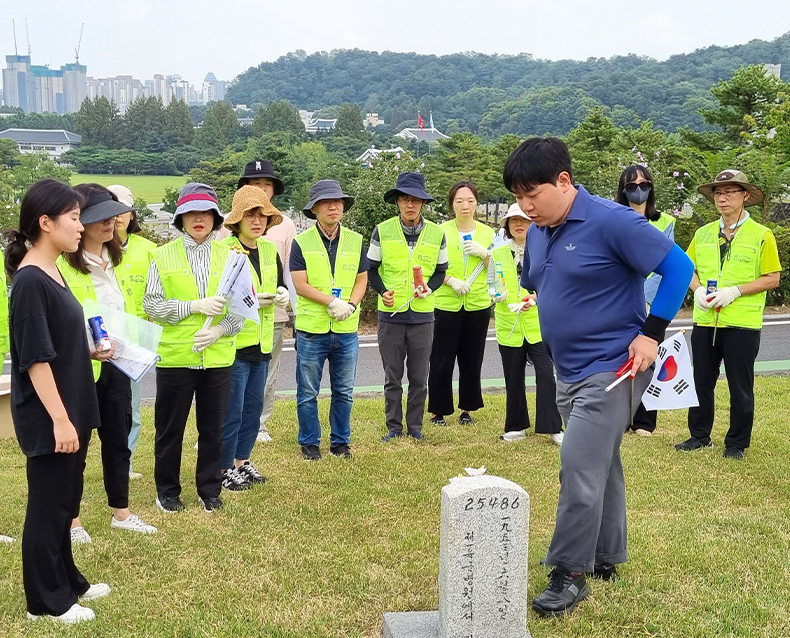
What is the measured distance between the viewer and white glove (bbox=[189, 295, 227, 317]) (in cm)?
550

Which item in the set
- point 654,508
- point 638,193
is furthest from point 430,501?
point 638,193

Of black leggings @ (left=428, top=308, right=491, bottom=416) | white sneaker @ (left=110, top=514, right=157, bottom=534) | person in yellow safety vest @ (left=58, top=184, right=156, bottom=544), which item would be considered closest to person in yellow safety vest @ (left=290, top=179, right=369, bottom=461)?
black leggings @ (left=428, top=308, right=491, bottom=416)

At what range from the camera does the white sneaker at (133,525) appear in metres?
5.37

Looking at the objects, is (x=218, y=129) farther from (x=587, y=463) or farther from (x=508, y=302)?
(x=587, y=463)

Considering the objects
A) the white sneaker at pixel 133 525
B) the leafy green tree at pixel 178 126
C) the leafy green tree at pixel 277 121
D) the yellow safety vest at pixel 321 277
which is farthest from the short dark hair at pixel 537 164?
the leafy green tree at pixel 178 126

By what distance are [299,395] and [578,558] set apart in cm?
333

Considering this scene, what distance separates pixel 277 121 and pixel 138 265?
101244 mm

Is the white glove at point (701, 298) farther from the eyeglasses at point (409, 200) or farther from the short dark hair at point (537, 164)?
the short dark hair at point (537, 164)

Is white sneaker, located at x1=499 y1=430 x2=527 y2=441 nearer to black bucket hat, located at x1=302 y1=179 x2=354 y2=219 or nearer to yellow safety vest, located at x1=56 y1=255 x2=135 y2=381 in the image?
black bucket hat, located at x1=302 y1=179 x2=354 y2=219

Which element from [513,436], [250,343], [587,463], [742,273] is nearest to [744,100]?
[742,273]

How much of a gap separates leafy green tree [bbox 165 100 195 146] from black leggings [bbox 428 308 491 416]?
4378 inches

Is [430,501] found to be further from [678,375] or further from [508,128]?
[508,128]

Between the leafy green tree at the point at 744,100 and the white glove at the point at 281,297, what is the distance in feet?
73.2

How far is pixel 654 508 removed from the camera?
5.96 m
